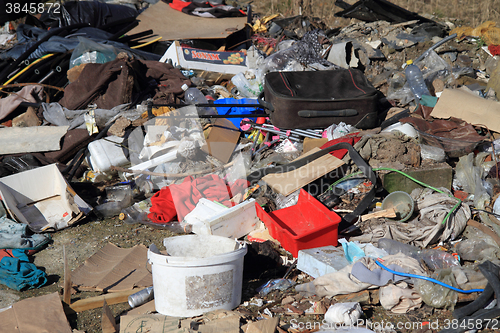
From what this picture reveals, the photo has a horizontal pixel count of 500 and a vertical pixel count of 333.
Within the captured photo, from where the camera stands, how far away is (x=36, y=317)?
227 cm

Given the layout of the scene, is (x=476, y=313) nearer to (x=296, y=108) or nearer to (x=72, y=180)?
(x=296, y=108)

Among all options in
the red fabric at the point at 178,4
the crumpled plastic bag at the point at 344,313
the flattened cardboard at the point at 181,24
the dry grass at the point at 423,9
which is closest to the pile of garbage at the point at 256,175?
the crumpled plastic bag at the point at 344,313

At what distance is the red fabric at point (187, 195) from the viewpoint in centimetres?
333

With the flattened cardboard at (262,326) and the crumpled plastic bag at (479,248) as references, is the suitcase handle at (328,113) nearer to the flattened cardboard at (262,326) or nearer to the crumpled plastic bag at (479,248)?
the crumpled plastic bag at (479,248)

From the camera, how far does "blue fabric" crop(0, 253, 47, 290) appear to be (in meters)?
2.65

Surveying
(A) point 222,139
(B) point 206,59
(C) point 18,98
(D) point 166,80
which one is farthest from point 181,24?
(A) point 222,139

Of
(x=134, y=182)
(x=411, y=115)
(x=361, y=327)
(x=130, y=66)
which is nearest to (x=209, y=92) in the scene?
(x=130, y=66)

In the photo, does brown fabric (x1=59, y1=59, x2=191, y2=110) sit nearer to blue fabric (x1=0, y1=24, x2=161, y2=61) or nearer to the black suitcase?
blue fabric (x1=0, y1=24, x2=161, y2=61)

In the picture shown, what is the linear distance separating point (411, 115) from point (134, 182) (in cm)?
305

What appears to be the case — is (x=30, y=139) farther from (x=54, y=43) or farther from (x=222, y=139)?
(x=222, y=139)

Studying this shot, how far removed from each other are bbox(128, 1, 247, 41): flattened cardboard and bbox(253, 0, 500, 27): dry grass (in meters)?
1.03

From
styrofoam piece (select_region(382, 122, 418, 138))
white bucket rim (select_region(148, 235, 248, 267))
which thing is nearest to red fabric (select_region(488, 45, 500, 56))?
styrofoam piece (select_region(382, 122, 418, 138))

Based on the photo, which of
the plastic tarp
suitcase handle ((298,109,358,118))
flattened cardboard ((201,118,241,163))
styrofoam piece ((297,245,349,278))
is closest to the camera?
styrofoam piece ((297,245,349,278))

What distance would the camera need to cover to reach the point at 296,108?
12.9ft
